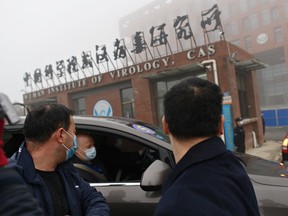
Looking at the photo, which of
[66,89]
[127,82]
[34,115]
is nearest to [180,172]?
[34,115]

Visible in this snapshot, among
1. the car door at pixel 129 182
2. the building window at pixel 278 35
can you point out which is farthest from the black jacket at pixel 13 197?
the building window at pixel 278 35

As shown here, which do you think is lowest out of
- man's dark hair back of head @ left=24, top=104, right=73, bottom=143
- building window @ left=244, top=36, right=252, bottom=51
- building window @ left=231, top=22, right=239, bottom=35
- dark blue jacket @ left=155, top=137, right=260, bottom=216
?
dark blue jacket @ left=155, top=137, right=260, bottom=216

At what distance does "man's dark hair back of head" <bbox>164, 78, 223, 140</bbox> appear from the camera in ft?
4.43

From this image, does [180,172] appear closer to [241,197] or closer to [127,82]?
[241,197]

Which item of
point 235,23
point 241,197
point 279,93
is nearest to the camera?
point 241,197

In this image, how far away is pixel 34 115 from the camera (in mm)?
1988

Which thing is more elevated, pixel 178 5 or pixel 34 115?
pixel 178 5

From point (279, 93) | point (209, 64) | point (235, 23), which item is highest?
point (235, 23)

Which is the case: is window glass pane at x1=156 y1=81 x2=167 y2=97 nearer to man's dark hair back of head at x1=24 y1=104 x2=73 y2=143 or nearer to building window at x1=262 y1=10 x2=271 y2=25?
man's dark hair back of head at x1=24 y1=104 x2=73 y2=143

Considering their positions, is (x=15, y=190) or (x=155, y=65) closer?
(x=15, y=190)

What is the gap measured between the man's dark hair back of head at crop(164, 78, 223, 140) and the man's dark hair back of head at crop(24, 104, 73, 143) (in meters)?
0.85

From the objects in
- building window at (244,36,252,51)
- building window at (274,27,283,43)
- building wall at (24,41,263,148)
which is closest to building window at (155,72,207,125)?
building wall at (24,41,263,148)

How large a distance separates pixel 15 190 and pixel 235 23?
197 feet

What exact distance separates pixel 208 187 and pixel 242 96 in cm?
1640
